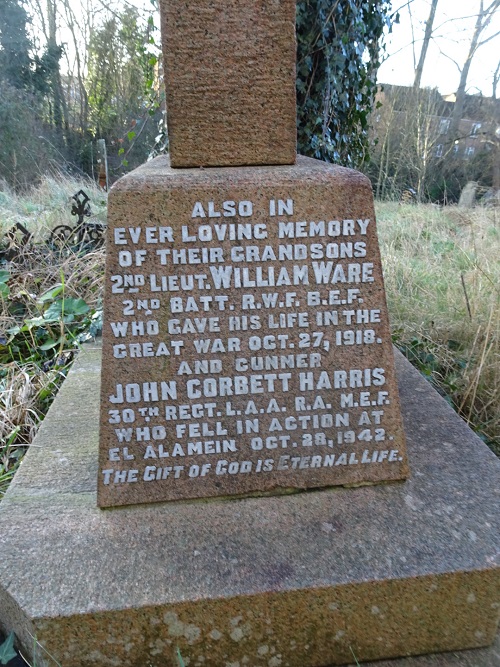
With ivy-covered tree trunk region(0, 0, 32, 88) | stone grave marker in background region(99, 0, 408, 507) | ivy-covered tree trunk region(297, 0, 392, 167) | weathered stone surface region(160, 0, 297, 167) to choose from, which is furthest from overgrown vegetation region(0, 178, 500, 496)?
ivy-covered tree trunk region(0, 0, 32, 88)

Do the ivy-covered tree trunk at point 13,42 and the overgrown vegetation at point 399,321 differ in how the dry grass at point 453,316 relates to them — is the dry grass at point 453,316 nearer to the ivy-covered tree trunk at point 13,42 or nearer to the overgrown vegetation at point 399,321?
the overgrown vegetation at point 399,321

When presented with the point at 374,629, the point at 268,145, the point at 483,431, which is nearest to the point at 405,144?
the point at 483,431

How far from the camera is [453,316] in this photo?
3.32 metres

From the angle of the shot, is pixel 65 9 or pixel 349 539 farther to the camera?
pixel 65 9

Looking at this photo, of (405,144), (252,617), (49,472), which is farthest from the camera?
(405,144)

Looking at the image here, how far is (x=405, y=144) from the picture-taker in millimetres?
9047

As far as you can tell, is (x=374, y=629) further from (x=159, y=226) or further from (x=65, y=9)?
(x=65, y=9)

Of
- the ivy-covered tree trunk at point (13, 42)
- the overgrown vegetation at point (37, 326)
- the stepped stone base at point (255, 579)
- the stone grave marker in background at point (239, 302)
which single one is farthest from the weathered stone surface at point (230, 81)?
the ivy-covered tree trunk at point (13, 42)

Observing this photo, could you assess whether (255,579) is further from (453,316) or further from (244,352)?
(453,316)

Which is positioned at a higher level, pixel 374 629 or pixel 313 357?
pixel 313 357

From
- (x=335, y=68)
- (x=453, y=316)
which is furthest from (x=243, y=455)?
(x=335, y=68)

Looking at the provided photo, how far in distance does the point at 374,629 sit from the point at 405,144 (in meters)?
8.98

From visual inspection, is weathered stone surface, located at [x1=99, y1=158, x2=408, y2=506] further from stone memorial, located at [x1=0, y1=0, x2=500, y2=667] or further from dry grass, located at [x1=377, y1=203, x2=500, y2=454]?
dry grass, located at [x1=377, y1=203, x2=500, y2=454]

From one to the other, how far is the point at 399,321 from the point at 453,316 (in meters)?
0.34
